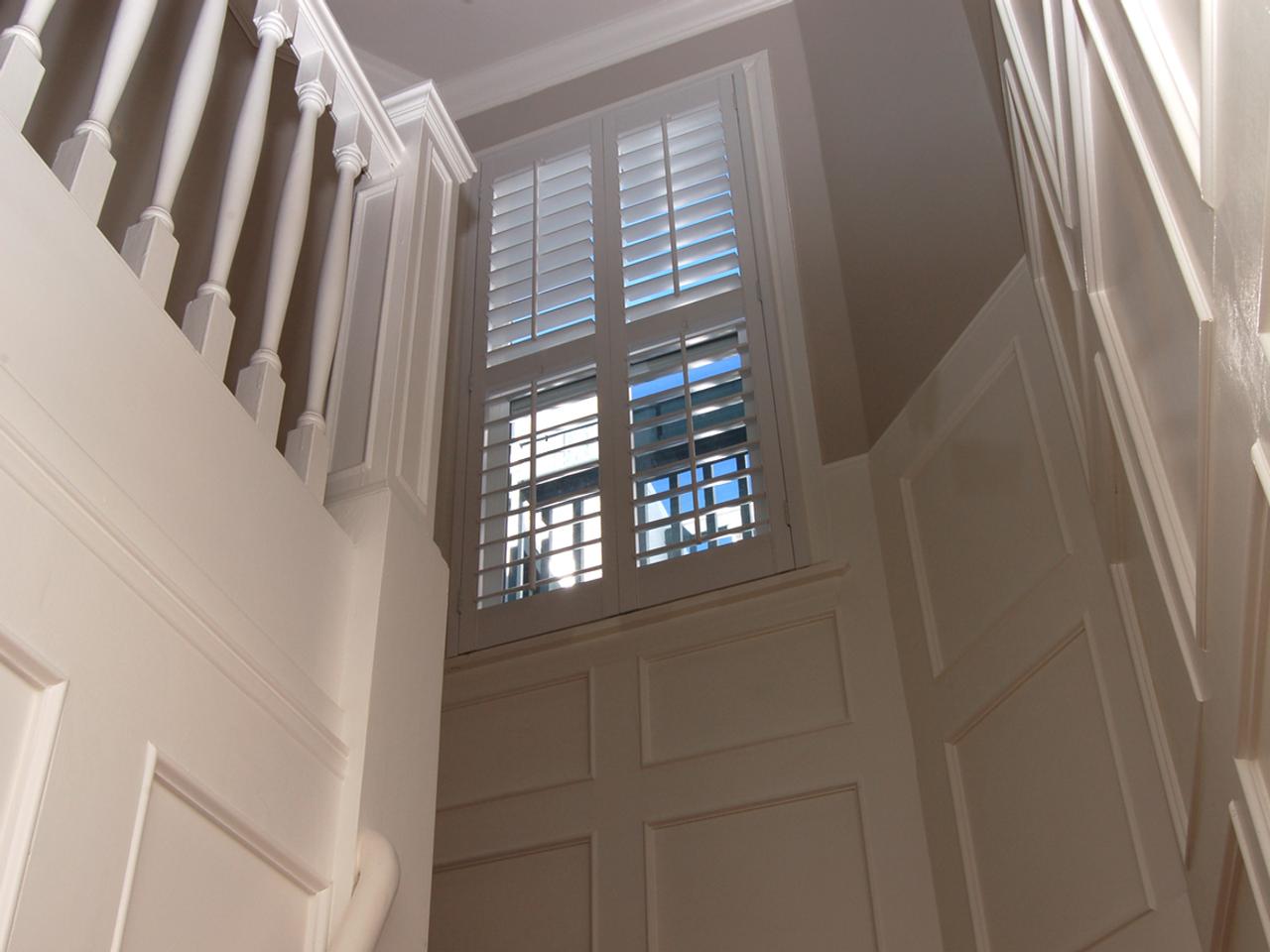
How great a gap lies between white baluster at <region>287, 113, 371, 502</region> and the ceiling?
173cm

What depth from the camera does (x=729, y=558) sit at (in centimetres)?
406

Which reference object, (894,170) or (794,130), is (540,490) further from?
(794,130)

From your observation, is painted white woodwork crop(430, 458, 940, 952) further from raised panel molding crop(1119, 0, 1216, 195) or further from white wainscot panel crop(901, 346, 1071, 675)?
raised panel molding crop(1119, 0, 1216, 195)

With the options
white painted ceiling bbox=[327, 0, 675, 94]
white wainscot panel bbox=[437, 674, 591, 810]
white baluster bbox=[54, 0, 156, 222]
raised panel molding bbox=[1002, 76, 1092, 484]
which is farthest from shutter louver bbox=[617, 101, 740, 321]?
white baluster bbox=[54, 0, 156, 222]

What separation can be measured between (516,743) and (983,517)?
5.15ft

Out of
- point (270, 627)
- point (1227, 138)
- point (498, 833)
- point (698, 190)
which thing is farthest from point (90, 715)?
point (698, 190)

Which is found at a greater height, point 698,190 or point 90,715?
point 698,190

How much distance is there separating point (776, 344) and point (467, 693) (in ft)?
5.03

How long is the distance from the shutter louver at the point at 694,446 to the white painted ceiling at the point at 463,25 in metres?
1.84

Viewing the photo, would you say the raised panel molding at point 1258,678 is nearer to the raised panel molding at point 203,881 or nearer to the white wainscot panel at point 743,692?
the raised panel molding at point 203,881

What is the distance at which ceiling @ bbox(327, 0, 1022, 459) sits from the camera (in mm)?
3621

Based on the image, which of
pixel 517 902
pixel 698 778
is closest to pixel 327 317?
pixel 698 778

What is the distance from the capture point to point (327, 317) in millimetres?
1956

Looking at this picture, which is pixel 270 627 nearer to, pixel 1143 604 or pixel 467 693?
pixel 1143 604
